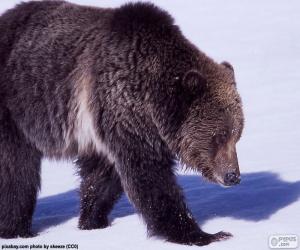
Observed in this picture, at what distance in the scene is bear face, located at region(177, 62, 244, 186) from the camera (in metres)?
6.80

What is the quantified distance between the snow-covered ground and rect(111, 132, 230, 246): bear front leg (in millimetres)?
174

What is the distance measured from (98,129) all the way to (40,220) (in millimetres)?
2160

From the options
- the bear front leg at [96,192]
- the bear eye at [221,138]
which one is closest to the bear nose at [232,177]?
the bear eye at [221,138]

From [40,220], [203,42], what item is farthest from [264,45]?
[40,220]

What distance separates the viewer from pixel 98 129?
707cm

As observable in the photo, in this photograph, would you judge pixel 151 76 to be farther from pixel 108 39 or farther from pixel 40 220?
pixel 40 220

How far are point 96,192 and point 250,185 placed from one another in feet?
6.68

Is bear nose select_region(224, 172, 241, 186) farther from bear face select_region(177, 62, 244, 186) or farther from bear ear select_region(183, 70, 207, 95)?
bear ear select_region(183, 70, 207, 95)

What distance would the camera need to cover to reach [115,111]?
6887mm

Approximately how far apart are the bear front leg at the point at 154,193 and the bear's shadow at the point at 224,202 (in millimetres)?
894

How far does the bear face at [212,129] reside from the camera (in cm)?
680

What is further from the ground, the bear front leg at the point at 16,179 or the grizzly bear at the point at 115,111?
the grizzly bear at the point at 115,111

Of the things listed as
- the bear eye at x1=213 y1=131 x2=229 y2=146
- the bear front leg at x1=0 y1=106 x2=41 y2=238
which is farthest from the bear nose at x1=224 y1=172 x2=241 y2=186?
the bear front leg at x1=0 y1=106 x2=41 y2=238

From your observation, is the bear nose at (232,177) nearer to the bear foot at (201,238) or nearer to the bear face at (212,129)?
the bear face at (212,129)
